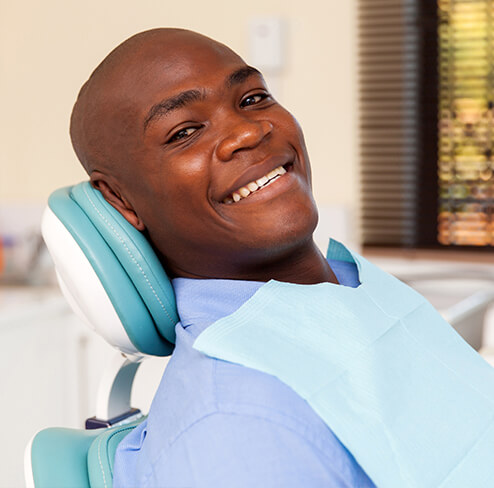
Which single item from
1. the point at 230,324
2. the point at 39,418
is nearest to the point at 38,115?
the point at 39,418

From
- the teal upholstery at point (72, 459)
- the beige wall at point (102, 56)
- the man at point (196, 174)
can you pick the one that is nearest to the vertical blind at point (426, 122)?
the beige wall at point (102, 56)

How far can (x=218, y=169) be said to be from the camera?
0.91m

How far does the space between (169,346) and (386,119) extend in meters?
1.62

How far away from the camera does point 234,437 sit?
2.30 feet

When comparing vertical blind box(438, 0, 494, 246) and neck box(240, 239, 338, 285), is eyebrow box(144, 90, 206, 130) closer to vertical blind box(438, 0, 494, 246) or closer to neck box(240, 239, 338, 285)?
neck box(240, 239, 338, 285)

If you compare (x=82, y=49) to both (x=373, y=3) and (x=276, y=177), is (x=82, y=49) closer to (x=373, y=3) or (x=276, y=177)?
(x=373, y=3)

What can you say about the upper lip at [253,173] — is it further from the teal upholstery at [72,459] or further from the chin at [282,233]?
the teal upholstery at [72,459]

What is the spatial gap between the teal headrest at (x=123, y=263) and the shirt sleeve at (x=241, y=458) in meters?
0.26

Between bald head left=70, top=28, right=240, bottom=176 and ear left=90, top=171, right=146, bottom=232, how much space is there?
0.6 inches

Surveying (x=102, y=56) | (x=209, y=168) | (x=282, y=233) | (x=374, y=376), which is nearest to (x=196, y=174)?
(x=209, y=168)

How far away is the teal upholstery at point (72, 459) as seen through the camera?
86 centimetres

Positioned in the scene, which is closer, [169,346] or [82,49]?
[169,346]

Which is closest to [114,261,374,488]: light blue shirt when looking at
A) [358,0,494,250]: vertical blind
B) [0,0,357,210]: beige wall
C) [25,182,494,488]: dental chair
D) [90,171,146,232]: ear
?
[25,182,494,488]: dental chair

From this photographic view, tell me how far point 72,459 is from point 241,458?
0.95 ft
